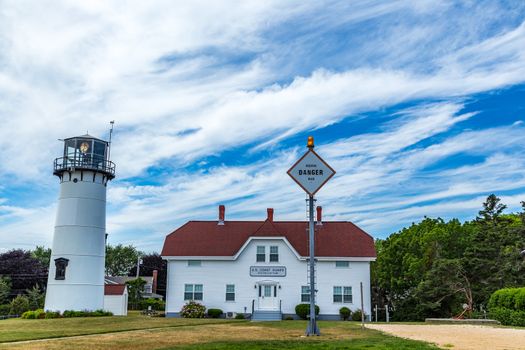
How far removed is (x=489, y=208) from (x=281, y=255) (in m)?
14.1

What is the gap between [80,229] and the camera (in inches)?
1266

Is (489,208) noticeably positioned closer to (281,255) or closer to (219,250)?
(281,255)

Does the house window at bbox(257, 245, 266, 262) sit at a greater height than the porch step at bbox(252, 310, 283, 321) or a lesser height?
greater

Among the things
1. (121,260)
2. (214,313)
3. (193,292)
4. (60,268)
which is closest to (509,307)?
(214,313)

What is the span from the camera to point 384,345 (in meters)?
12.2

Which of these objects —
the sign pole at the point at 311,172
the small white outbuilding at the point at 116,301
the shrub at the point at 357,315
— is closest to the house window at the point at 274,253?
the shrub at the point at 357,315

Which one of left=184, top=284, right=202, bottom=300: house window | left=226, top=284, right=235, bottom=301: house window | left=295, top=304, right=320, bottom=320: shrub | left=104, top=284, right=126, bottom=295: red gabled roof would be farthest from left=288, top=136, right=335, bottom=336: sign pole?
left=104, top=284, right=126, bottom=295: red gabled roof

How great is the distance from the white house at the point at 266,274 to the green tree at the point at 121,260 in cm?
4956

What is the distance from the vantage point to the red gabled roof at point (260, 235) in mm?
35156

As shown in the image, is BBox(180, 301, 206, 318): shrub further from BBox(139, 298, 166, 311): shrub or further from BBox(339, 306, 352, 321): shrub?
BBox(139, 298, 166, 311): shrub

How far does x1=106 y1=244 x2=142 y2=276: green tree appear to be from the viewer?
82.2 metres

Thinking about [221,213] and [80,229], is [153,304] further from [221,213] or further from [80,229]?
[80,229]

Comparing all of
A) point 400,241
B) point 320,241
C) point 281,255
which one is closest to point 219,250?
point 281,255

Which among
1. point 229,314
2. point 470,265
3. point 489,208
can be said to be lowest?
point 229,314
